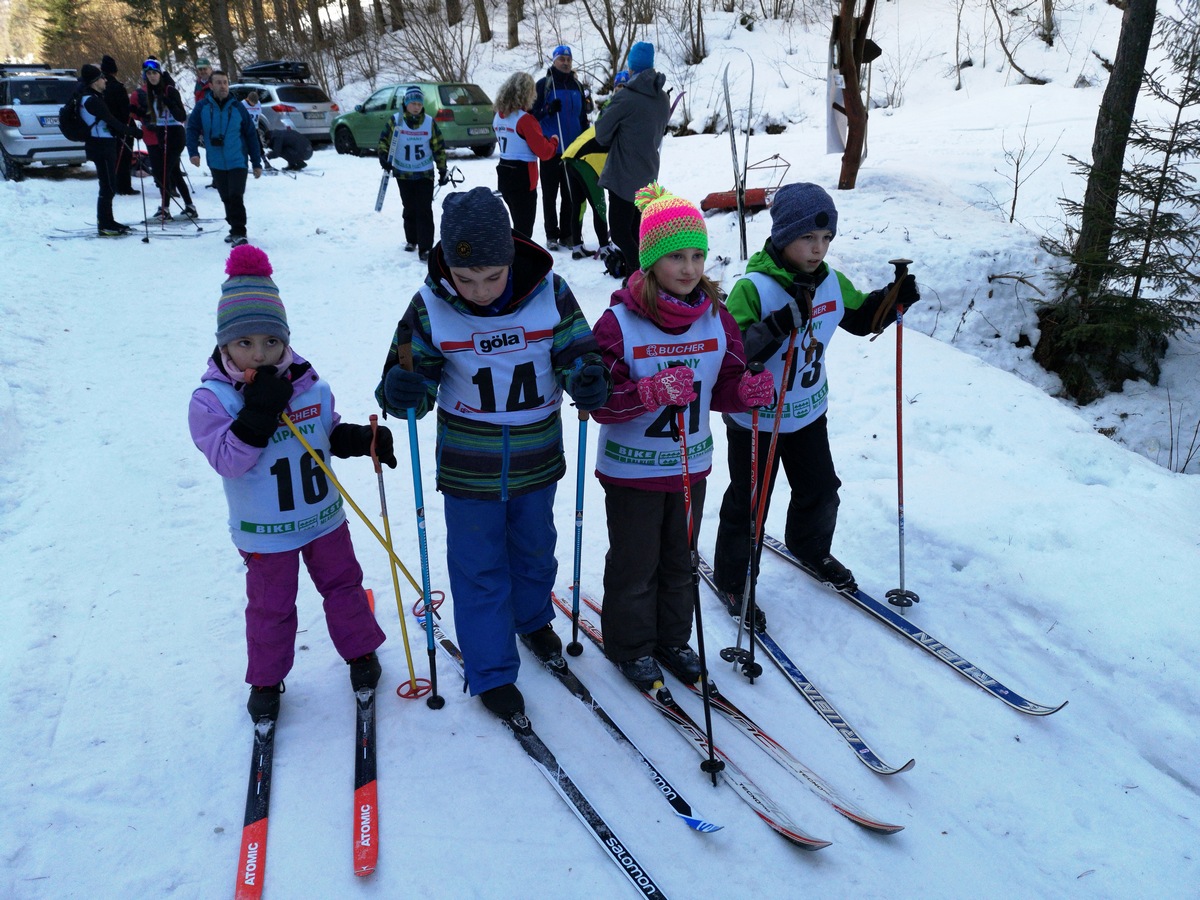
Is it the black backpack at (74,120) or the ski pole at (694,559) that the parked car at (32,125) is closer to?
the black backpack at (74,120)

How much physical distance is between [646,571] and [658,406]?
710mm

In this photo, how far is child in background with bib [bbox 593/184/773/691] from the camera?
2.76 meters

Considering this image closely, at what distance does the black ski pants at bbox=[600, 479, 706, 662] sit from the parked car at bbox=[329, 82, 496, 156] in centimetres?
1425

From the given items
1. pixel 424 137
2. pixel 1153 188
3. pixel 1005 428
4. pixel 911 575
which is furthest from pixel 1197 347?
pixel 424 137

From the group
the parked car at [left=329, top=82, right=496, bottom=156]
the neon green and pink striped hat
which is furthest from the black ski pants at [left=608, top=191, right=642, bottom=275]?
the parked car at [left=329, top=82, right=496, bottom=156]

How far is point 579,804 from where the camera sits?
2.56 metres

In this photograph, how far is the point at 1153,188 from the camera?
598 centimetres

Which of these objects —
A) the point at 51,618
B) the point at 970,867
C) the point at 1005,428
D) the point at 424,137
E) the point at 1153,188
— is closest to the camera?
the point at 970,867

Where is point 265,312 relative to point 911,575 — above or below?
above

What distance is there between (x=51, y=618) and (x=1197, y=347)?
27.2 feet

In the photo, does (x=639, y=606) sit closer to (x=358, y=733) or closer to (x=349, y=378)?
(x=358, y=733)

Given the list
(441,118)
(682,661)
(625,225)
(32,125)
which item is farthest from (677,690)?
(32,125)

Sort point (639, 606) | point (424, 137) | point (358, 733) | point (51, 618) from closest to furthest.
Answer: point (358, 733) < point (639, 606) < point (51, 618) < point (424, 137)

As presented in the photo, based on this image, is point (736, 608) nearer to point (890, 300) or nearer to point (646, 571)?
point (646, 571)
